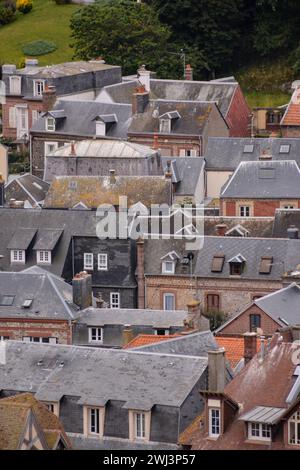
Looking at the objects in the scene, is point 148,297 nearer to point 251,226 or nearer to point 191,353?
point 251,226

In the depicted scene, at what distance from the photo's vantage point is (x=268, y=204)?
10919cm

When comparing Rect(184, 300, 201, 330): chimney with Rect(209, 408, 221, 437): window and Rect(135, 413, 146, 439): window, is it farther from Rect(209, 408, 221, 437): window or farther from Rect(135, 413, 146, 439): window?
Rect(209, 408, 221, 437): window

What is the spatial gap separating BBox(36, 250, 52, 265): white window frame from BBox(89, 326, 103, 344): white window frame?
10587 mm

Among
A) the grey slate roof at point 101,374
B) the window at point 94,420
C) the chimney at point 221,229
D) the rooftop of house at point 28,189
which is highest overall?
the grey slate roof at point 101,374

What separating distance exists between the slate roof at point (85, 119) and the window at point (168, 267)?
85.1 ft

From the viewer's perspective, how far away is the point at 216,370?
73.3 metres

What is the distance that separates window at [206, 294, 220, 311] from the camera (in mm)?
96500

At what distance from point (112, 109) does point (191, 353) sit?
1866 inches

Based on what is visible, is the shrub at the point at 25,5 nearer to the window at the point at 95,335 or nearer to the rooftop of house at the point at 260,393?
the window at the point at 95,335

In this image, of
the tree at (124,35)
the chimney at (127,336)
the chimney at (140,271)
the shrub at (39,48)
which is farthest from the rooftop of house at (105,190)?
the shrub at (39,48)

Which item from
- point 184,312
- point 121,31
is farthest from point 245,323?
point 121,31

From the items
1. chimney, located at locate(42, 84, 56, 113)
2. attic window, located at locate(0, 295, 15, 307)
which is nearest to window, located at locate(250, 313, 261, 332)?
attic window, located at locate(0, 295, 15, 307)

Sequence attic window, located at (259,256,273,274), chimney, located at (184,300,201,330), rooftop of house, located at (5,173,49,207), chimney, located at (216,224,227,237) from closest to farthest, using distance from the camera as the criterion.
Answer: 1. chimney, located at (184,300,201,330)
2. attic window, located at (259,256,273,274)
3. chimney, located at (216,224,227,237)
4. rooftop of house, located at (5,173,49,207)

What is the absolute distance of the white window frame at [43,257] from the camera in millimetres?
99625
